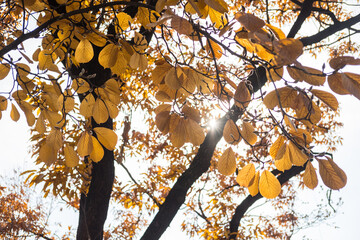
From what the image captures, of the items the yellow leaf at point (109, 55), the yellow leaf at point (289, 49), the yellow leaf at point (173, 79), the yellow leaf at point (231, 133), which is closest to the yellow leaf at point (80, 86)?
the yellow leaf at point (109, 55)

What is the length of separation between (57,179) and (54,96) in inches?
61.6

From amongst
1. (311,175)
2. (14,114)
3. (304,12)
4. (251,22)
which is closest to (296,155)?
(311,175)

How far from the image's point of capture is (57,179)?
237 centimetres

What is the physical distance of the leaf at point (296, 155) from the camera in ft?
2.31

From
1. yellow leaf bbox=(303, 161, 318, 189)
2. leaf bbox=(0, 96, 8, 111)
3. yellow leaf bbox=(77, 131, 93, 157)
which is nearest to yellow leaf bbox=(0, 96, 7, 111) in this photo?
leaf bbox=(0, 96, 8, 111)

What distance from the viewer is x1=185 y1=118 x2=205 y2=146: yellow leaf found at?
75 cm

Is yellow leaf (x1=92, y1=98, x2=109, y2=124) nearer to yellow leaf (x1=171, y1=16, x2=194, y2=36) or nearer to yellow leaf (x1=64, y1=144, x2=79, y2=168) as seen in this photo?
yellow leaf (x1=64, y1=144, x2=79, y2=168)

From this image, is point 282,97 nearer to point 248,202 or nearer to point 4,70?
point 4,70

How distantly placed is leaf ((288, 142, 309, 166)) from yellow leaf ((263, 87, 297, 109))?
11 cm

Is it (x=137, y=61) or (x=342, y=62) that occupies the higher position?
(x=137, y=61)

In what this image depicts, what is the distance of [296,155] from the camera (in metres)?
0.72

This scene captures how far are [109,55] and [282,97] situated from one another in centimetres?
51

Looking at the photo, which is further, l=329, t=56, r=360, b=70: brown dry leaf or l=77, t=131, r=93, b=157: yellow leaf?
l=77, t=131, r=93, b=157: yellow leaf

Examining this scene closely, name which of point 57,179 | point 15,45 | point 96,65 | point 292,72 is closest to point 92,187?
point 57,179
